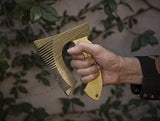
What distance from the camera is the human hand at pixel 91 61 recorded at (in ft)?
3.02

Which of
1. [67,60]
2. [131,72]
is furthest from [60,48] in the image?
[67,60]

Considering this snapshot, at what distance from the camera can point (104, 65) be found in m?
1.06

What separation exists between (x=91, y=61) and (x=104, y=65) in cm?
9

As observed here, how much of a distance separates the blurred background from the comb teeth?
800 millimetres

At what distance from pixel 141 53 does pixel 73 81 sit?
1.08 m

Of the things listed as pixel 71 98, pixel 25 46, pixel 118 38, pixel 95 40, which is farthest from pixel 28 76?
pixel 118 38

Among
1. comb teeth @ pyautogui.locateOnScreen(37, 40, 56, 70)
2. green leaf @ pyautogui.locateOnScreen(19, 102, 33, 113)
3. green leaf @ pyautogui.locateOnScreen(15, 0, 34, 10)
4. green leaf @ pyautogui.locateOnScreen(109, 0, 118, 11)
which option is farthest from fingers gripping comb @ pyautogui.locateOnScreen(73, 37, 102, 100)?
green leaf @ pyautogui.locateOnScreen(19, 102, 33, 113)

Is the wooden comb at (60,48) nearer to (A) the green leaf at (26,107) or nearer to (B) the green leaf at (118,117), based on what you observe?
(A) the green leaf at (26,107)

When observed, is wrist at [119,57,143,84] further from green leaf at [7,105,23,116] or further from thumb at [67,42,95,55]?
green leaf at [7,105,23,116]

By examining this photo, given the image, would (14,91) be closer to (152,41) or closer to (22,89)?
(22,89)

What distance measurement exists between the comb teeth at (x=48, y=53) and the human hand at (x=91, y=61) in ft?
0.27

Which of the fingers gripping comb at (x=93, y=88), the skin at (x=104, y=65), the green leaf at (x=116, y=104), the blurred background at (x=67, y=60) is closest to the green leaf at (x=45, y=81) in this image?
the blurred background at (x=67, y=60)

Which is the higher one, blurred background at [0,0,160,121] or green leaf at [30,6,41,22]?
green leaf at [30,6,41,22]

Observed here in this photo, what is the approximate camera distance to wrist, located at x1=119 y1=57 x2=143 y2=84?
1152mm
